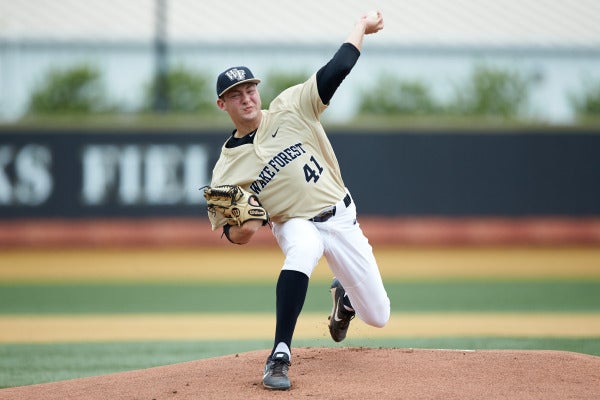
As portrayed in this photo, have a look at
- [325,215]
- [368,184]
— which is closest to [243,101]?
[325,215]

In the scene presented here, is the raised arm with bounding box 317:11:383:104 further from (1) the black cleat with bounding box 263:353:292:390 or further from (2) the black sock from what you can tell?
(1) the black cleat with bounding box 263:353:292:390

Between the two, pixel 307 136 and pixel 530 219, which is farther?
pixel 530 219

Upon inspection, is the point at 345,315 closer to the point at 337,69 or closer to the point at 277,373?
the point at 277,373

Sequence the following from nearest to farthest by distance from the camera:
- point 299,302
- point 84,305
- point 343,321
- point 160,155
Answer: point 299,302
point 343,321
point 84,305
point 160,155

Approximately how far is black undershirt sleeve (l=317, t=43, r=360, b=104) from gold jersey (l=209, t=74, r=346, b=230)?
0.07 meters

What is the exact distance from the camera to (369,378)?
4699mm

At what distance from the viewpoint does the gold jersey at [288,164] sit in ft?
16.2

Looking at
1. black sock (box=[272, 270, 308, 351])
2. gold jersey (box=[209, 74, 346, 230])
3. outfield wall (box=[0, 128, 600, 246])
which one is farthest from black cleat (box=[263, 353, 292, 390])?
outfield wall (box=[0, 128, 600, 246])

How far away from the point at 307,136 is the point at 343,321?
51.0 inches

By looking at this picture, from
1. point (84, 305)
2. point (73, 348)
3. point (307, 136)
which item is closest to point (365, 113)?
point (84, 305)

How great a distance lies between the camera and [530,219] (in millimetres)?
13984

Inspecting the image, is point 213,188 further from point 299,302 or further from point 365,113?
point 365,113

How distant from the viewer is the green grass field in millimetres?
6484

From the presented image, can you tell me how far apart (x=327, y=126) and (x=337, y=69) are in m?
8.83
